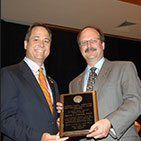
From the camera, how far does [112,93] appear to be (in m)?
2.33

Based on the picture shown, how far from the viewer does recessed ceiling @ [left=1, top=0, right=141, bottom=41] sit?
4.86m

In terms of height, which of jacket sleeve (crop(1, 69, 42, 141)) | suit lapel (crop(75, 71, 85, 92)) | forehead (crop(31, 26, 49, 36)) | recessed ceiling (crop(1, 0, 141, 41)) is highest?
recessed ceiling (crop(1, 0, 141, 41))

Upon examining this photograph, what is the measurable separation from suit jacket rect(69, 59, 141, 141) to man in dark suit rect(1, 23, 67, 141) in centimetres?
39

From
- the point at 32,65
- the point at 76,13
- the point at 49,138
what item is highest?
the point at 76,13

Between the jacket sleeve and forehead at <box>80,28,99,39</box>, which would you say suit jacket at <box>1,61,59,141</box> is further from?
forehead at <box>80,28,99,39</box>

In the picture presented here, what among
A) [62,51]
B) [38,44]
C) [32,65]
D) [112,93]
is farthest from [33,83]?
[62,51]

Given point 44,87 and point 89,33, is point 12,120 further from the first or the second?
point 89,33

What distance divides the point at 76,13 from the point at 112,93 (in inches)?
126

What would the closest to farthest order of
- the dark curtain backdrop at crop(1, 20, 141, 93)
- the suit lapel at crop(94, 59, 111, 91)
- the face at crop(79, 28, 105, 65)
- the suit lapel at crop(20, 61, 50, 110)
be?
1. the suit lapel at crop(20, 61, 50, 110)
2. the suit lapel at crop(94, 59, 111, 91)
3. the face at crop(79, 28, 105, 65)
4. the dark curtain backdrop at crop(1, 20, 141, 93)

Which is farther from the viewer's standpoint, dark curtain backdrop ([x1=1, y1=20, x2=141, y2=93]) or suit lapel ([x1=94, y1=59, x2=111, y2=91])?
dark curtain backdrop ([x1=1, y1=20, x2=141, y2=93])

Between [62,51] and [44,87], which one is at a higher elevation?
[62,51]

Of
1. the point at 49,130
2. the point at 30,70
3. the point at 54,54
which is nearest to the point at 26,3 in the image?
the point at 54,54

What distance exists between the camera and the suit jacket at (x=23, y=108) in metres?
2.07

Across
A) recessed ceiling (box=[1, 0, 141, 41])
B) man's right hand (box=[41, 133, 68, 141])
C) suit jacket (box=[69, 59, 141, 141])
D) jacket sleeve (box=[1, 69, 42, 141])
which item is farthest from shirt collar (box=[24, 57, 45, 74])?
recessed ceiling (box=[1, 0, 141, 41])
